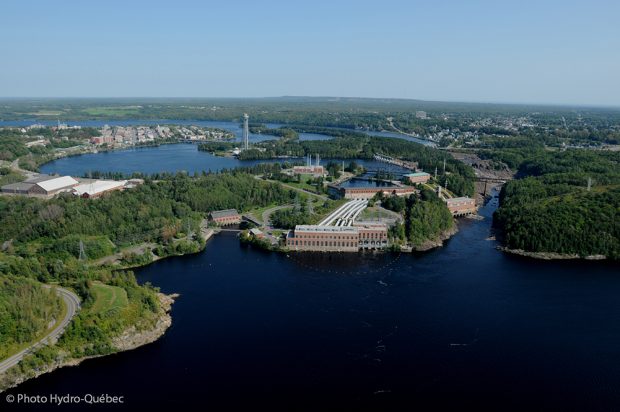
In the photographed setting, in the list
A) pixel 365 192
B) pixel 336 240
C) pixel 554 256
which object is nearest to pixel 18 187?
pixel 336 240

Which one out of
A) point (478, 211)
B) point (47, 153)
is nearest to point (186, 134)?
point (47, 153)

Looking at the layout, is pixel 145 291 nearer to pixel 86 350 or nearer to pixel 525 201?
pixel 86 350

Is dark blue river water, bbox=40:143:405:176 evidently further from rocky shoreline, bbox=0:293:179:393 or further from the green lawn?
rocky shoreline, bbox=0:293:179:393

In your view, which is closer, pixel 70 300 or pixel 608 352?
pixel 608 352

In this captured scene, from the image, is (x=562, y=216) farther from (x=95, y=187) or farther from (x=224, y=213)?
(x=95, y=187)

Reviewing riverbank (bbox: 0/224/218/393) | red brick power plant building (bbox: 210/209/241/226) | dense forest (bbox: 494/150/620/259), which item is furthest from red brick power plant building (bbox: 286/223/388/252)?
riverbank (bbox: 0/224/218/393)

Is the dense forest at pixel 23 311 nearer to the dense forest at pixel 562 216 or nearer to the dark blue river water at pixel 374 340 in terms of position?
the dark blue river water at pixel 374 340
